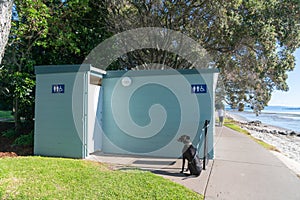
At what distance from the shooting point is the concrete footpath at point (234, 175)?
3.89 meters

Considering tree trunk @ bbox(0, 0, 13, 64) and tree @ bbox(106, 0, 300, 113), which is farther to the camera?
tree @ bbox(106, 0, 300, 113)

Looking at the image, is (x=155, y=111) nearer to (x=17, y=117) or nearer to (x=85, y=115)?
(x=85, y=115)

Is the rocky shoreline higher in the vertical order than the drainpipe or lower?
lower

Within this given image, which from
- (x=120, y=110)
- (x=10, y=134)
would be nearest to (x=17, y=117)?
(x=10, y=134)

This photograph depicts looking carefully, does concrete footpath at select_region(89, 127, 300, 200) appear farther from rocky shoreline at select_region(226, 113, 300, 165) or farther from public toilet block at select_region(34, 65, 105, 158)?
rocky shoreline at select_region(226, 113, 300, 165)

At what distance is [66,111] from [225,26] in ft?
21.1

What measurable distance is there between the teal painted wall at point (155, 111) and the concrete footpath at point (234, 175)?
1.72ft

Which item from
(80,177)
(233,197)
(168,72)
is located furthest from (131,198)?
(168,72)

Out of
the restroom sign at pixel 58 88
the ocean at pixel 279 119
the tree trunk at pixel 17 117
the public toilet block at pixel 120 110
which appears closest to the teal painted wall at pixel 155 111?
the public toilet block at pixel 120 110

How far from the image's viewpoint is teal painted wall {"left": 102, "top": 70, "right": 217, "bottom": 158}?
244 inches

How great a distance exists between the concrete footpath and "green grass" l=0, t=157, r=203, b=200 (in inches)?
17.2

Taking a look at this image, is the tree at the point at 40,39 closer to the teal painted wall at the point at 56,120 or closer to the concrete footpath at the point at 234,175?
the teal painted wall at the point at 56,120

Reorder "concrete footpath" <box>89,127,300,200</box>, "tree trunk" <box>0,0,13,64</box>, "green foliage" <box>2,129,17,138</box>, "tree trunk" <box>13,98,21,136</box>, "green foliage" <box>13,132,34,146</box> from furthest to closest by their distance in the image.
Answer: "tree trunk" <box>13,98,21,136</box>, "green foliage" <box>2,129,17,138</box>, "green foliage" <box>13,132,34,146</box>, "concrete footpath" <box>89,127,300,200</box>, "tree trunk" <box>0,0,13,64</box>

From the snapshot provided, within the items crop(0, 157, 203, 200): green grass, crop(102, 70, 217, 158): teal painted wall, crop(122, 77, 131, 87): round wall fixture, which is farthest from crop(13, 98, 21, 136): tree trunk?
crop(122, 77, 131, 87): round wall fixture
